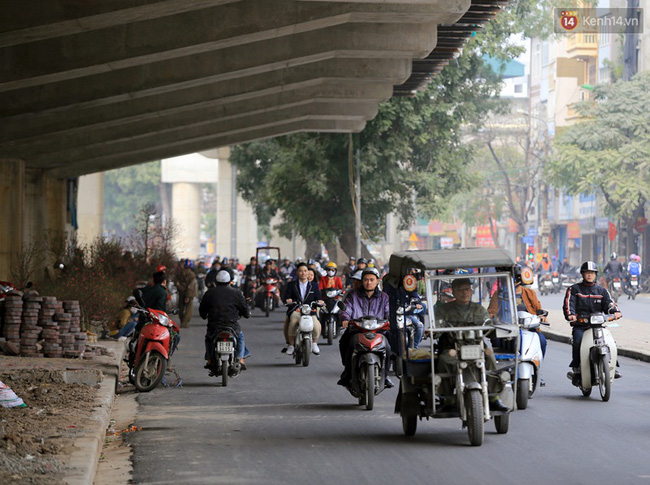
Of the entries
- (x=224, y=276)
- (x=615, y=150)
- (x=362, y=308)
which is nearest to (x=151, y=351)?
(x=224, y=276)

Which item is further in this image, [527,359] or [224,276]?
[224,276]

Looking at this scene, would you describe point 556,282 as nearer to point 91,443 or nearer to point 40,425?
point 40,425

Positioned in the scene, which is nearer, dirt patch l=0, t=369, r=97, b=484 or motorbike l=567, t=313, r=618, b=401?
dirt patch l=0, t=369, r=97, b=484

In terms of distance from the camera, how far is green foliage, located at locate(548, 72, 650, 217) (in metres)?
57.5

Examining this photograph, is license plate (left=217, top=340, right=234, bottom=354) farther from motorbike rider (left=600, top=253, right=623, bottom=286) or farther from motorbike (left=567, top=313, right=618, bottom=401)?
motorbike rider (left=600, top=253, right=623, bottom=286)

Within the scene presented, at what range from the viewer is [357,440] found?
1105 centimetres

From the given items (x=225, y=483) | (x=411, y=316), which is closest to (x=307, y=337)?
(x=411, y=316)

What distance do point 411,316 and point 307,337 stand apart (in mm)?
1675

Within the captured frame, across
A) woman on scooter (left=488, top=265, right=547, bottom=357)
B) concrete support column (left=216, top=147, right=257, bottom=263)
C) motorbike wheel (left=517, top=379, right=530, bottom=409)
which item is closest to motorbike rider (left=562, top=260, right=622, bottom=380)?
woman on scooter (left=488, top=265, right=547, bottom=357)

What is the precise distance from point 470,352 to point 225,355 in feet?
19.8

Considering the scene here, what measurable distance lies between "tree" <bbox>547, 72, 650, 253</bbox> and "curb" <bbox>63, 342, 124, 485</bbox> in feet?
151

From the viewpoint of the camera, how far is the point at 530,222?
9631cm

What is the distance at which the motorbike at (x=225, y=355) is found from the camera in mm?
15773

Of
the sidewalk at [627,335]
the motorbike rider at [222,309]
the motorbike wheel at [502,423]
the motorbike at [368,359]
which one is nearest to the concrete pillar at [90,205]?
the sidewalk at [627,335]
